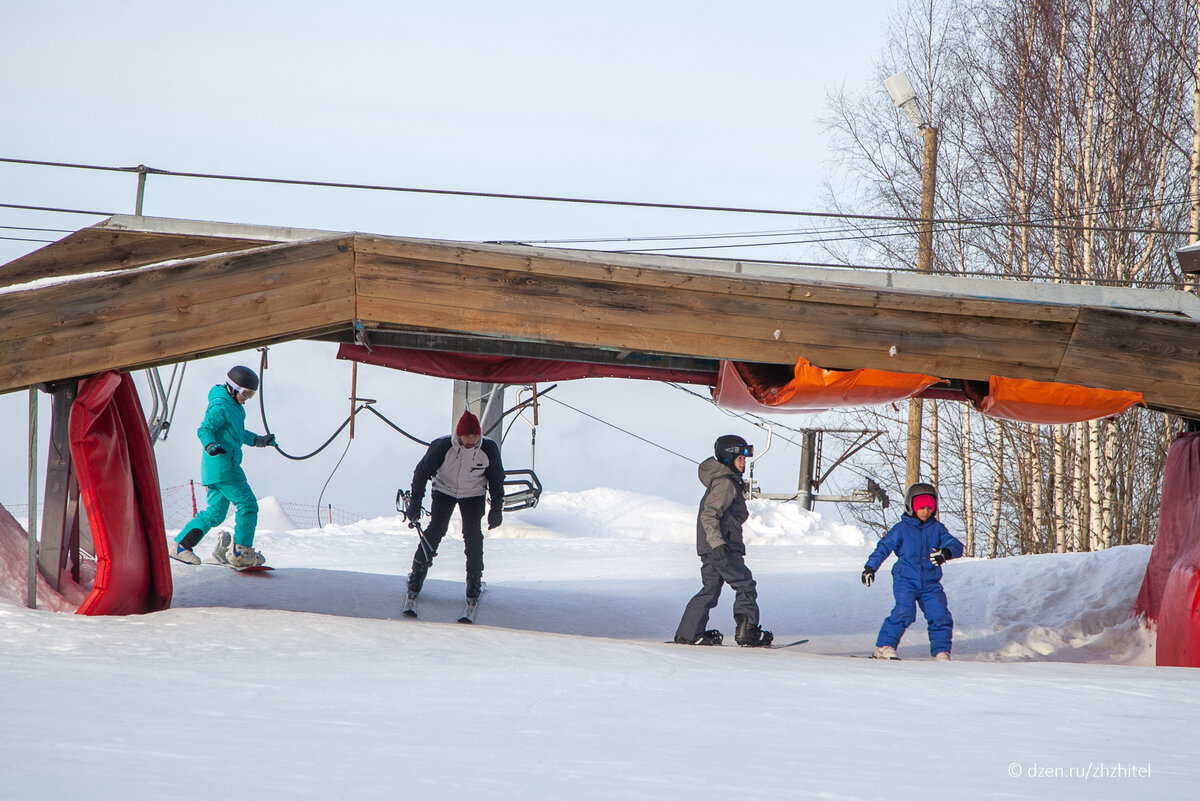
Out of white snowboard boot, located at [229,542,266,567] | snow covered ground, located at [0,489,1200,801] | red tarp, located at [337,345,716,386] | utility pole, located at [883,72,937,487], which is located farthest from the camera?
utility pole, located at [883,72,937,487]

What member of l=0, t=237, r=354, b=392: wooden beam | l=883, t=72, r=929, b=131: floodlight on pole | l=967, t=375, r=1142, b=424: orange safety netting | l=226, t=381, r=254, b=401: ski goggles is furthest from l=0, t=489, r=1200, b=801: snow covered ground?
l=883, t=72, r=929, b=131: floodlight on pole

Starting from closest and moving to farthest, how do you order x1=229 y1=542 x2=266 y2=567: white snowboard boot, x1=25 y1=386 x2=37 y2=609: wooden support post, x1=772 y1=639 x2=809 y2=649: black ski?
x1=25 y1=386 x2=37 y2=609: wooden support post → x1=772 y1=639 x2=809 y2=649: black ski → x1=229 y1=542 x2=266 y2=567: white snowboard boot

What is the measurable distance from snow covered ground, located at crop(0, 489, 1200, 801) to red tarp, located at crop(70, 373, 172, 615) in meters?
0.48

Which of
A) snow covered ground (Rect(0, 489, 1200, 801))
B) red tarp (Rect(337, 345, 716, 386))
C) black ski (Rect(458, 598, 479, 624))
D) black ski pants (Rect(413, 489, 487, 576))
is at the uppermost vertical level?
red tarp (Rect(337, 345, 716, 386))

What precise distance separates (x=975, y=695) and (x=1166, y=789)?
1.94 meters

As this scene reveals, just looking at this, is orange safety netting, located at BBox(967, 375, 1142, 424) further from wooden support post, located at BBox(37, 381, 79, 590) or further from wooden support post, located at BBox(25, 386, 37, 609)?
wooden support post, located at BBox(25, 386, 37, 609)

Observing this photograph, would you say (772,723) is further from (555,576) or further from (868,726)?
(555,576)

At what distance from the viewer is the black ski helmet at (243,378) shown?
8.98 metres

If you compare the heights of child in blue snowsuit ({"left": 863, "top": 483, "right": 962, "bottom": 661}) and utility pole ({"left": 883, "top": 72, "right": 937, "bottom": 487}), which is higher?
utility pole ({"left": 883, "top": 72, "right": 937, "bottom": 487})

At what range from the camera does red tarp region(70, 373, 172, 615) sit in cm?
716

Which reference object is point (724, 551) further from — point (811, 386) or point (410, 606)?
point (410, 606)

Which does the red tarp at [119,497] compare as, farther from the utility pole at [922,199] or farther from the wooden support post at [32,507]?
the utility pole at [922,199]

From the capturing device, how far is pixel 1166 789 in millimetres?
3295

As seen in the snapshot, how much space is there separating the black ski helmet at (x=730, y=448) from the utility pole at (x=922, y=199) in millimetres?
5714
